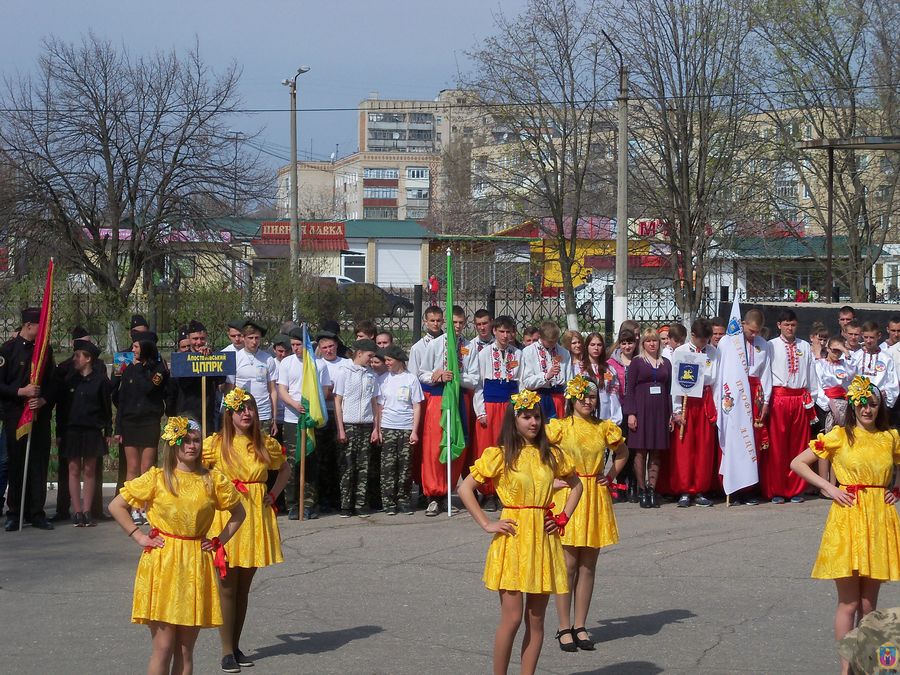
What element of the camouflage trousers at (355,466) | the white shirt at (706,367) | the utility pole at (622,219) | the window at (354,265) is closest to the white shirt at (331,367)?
the camouflage trousers at (355,466)

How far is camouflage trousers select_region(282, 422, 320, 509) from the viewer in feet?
38.0

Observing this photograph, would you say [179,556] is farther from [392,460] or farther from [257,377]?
[392,460]

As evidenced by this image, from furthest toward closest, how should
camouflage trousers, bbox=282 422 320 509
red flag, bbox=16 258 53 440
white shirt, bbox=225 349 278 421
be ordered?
white shirt, bbox=225 349 278 421
camouflage trousers, bbox=282 422 320 509
red flag, bbox=16 258 53 440

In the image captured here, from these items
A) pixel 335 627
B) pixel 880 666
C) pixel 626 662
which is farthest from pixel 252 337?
pixel 880 666

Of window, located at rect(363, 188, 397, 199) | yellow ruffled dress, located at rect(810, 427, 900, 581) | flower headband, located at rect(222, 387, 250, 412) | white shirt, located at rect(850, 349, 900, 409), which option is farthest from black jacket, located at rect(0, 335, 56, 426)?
window, located at rect(363, 188, 397, 199)

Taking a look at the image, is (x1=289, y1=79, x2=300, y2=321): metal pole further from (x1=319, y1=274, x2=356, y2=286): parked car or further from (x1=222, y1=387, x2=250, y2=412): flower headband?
(x1=222, y1=387, x2=250, y2=412): flower headband

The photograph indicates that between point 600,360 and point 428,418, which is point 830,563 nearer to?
point 600,360

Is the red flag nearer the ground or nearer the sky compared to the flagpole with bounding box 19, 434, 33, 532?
nearer the sky

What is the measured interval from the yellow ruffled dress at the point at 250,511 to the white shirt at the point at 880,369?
752cm

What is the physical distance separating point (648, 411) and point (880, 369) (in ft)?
8.37

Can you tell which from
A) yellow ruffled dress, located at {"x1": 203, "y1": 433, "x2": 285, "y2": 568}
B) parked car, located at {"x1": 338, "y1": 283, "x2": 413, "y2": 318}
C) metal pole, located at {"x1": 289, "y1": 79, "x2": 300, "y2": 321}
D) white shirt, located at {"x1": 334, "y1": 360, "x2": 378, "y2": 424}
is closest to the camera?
yellow ruffled dress, located at {"x1": 203, "y1": 433, "x2": 285, "y2": 568}

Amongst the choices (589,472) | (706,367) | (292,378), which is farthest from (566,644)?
(706,367)

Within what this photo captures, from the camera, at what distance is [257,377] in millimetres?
11711

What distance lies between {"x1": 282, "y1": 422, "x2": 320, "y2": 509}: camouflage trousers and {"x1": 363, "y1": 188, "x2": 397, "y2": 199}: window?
126 m
